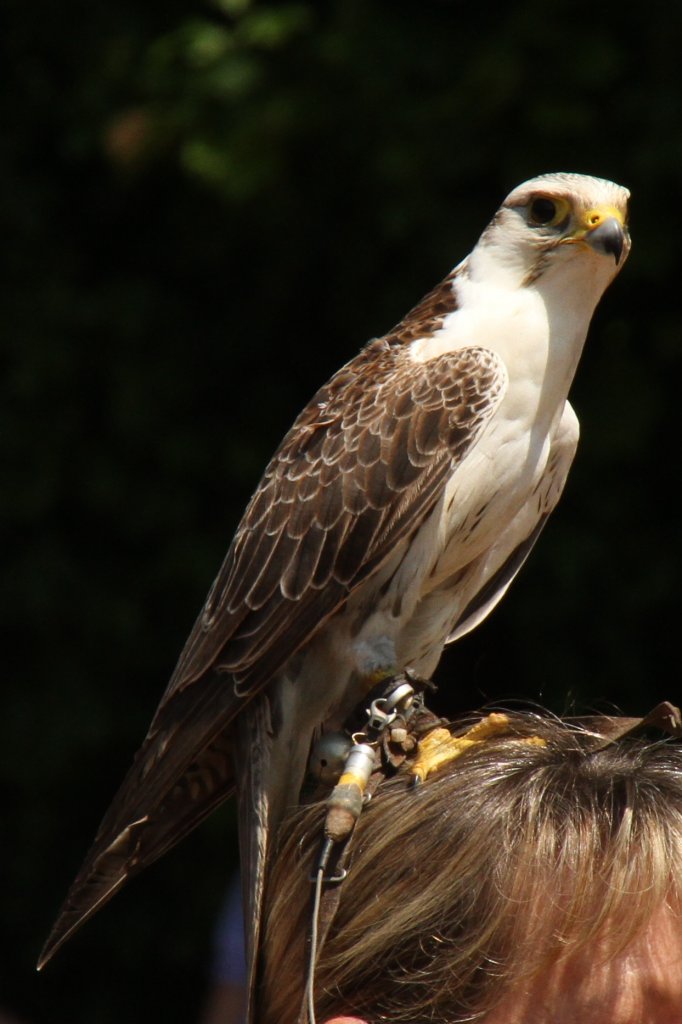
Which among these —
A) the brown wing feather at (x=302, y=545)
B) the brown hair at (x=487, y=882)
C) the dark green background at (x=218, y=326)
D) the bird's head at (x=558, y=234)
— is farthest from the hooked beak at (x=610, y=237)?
the dark green background at (x=218, y=326)

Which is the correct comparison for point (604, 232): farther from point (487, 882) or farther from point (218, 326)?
point (218, 326)

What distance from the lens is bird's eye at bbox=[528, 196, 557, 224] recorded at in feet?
6.76

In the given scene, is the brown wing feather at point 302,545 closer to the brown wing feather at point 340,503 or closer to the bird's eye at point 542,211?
the brown wing feather at point 340,503

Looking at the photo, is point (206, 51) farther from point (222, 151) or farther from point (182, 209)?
point (182, 209)

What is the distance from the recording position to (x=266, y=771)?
187 cm

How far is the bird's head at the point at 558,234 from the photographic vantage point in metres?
1.99

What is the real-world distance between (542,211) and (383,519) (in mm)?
548

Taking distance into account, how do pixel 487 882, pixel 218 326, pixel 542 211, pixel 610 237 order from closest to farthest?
pixel 487 882 < pixel 610 237 < pixel 542 211 < pixel 218 326

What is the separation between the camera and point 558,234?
2.04 m

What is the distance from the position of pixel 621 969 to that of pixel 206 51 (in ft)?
8.78

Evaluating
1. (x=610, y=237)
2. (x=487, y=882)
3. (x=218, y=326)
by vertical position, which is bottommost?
(x=218, y=326)

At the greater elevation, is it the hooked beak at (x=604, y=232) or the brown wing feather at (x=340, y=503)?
the hooked beak at (x=604, y=232)

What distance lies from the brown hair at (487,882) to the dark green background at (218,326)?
2102 mm

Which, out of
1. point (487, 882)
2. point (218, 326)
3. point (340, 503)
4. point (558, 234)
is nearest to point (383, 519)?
point (340, 503)
